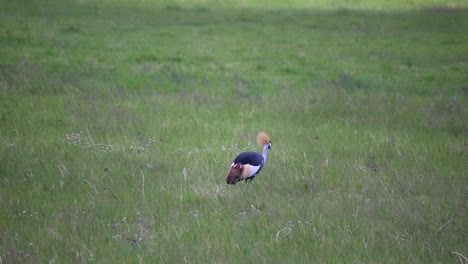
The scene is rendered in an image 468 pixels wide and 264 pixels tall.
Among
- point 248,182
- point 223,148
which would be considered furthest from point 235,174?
point 223,148

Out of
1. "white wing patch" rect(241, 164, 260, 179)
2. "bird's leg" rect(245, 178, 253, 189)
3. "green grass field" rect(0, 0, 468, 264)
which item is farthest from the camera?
"bird's leg" rect(245, 178, 253, 189)

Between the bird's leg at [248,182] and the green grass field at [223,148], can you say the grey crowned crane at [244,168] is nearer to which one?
the green grass field at [223,148]

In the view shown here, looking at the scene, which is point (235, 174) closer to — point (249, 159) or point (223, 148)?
point (249, 159)

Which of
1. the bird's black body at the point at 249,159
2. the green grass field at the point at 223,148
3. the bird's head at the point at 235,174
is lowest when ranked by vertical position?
the green grass field at the point at 223,148

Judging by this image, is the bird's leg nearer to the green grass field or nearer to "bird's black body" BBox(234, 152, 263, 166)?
the green grass field

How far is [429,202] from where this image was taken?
A: 6.86 m

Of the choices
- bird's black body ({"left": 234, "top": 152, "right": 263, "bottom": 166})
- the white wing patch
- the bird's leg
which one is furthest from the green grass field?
bird's black body ({"left": 234, "top": 152, "right": 263, "bottom": 166})

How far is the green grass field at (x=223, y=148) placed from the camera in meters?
5.73

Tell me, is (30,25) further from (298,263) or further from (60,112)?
(298,263)

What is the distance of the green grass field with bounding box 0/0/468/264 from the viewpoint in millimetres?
5730

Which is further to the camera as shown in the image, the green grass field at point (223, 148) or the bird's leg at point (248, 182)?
the bird's leg at point (248, 182)

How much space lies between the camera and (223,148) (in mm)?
8859

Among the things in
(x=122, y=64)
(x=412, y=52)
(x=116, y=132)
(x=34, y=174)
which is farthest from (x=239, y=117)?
(x=412, y=52)

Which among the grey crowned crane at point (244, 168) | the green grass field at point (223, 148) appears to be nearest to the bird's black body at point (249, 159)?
the grey crowned crane at point (244, 168)
